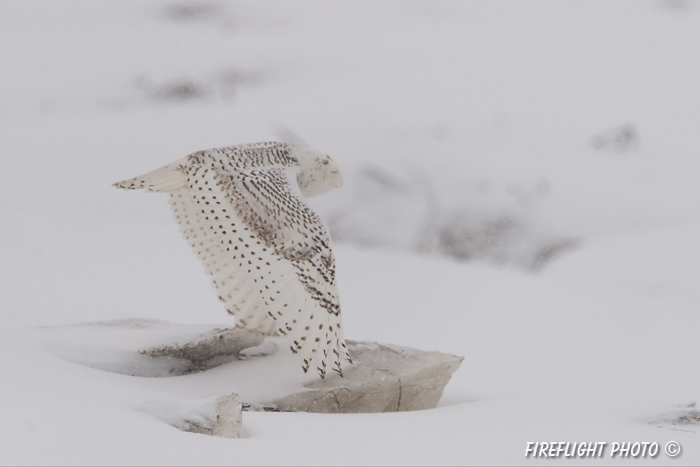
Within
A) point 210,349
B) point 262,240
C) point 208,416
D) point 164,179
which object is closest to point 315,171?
point 164,179

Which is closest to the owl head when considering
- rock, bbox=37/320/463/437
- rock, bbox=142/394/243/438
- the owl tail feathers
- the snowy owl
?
the snowy owl

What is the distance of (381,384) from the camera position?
3668 mm

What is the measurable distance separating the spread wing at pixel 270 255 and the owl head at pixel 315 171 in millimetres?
504

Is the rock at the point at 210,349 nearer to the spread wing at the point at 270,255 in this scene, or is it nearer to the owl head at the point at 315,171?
the spread wing at the point at 270,255

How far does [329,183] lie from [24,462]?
317cm

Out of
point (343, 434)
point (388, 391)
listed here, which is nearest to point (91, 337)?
point (388, 391)

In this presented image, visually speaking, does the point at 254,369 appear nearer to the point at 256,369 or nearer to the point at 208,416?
the point at 256,369

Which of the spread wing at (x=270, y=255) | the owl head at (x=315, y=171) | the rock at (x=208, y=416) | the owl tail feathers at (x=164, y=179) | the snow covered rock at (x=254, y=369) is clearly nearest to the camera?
the rock at (x=208, y=416)

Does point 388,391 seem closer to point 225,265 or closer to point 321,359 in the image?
point 321,359

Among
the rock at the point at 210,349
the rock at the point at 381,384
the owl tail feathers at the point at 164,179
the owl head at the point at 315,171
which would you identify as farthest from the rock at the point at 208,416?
the owl head at the point at 315,171

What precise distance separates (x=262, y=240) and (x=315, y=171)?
1.29 metres

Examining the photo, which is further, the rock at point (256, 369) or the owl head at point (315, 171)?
the owl head at point (315, 171)

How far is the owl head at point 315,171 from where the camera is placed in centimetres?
446

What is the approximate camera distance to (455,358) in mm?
4039
